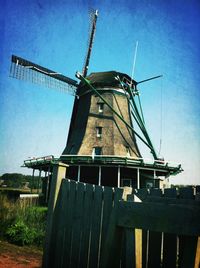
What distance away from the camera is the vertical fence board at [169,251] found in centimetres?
277

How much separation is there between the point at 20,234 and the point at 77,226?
5300 mm

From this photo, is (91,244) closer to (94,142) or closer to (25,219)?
(25,219)

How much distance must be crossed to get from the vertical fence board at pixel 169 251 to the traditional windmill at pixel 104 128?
51.6 feet

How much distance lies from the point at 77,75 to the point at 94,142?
5.98 meters

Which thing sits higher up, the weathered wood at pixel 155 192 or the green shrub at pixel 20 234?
the weathered wood at pixel 155 192

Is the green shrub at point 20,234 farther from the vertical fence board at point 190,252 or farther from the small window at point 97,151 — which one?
the small window at point 97,151

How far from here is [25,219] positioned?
9.80m

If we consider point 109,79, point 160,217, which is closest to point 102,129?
point 109,79

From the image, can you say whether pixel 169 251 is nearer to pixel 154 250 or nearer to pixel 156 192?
pixel 154 250

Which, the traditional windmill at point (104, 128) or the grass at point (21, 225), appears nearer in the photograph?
the grass at point (21, 225)

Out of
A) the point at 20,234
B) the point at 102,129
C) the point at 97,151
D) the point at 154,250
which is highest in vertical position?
the point at 102,129

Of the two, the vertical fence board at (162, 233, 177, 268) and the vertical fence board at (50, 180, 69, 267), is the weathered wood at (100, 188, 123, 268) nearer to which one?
the vertical fence board at (162, 233, 177, 268)

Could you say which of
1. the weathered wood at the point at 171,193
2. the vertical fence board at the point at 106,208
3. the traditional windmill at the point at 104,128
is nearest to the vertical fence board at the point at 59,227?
the vertical fence board at the point at 106,208

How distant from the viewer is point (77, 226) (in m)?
3.68
